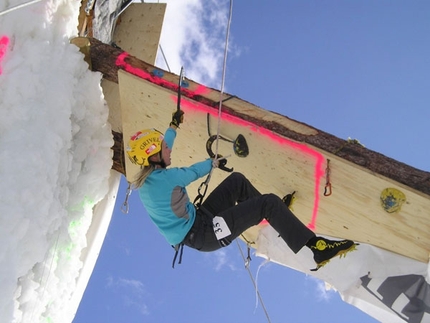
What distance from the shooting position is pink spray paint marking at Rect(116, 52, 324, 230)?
3617 millimetres

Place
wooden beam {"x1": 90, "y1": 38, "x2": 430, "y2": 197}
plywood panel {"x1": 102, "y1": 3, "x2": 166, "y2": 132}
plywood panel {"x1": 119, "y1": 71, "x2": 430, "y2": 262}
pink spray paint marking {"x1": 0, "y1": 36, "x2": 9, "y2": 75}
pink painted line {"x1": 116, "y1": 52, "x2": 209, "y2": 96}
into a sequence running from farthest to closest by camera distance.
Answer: plywood panel {"x1": 102, "y1": 3, "x2": 166, "y2": 132} < pink painted line {"x1": 116, "y1": 52, "x2": 209, "y2": 96} < pink spray paint marking {"x1": 0, "y1": 36, "x2": 9, "y2": 75} < plywood panel {"x1": 119, "y1": 71, "x2": 430, "y2": 262} < wooden beam {"x1": 90, "y1": 38, "x2": 430, "y2": 197}

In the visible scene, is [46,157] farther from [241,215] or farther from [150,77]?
[241,215]

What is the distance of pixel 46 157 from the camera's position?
378 cm

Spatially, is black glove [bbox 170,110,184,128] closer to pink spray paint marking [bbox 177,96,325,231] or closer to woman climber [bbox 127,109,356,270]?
pink spray paint marking [bbox 177,96,325,231]

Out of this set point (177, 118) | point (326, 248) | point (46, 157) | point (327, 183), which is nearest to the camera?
point (326, 248)

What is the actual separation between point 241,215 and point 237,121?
77 cm

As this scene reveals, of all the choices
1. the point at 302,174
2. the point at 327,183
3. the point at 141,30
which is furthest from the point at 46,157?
the point at 141,30

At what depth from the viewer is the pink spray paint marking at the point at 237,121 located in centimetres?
362

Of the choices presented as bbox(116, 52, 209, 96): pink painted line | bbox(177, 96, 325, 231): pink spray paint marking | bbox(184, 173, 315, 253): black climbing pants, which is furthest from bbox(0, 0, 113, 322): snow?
bbox(184, 173, 315, 253): black climbing pants

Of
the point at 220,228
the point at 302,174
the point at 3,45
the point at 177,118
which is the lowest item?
the point at 220,228

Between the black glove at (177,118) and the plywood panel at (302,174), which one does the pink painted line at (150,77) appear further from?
the black glove at (177,118)

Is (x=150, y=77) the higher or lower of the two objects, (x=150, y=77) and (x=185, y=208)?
the higher

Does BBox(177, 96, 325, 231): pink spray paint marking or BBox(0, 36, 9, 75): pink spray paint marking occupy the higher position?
BBox(0, 36, 9, 75): pink spray paint marking

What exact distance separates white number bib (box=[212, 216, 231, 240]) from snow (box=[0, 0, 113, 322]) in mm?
1302
